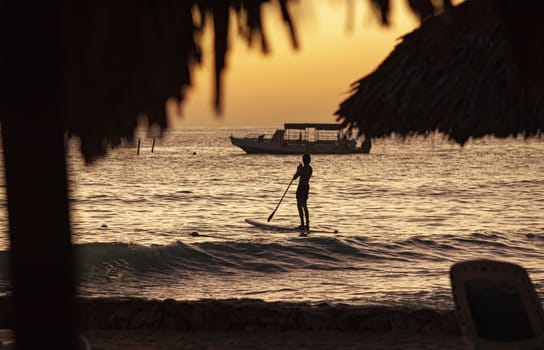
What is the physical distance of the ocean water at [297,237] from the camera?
15680 millimetres

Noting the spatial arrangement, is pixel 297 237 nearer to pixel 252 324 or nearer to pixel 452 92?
pixel 252 324

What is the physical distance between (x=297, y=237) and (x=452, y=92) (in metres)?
17.5

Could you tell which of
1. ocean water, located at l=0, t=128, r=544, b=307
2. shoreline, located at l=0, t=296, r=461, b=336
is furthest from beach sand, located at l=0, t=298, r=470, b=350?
ocean water, located at l=0, t=128, r=544, b=307

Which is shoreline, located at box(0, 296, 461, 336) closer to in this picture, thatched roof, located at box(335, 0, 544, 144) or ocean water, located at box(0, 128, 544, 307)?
ocean water, located at box(0, 128, 544, 307)

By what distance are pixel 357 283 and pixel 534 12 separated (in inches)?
527

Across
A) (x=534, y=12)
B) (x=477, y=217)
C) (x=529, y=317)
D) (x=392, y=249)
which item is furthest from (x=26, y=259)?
(x=477, y=217)

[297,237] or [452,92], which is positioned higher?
[452,92]

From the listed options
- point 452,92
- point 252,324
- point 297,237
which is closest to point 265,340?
point 252,324

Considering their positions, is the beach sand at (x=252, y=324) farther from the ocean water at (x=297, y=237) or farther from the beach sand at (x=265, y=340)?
the ocean water at (x=297, y=237)

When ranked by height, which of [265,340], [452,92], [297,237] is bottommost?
[297,237]

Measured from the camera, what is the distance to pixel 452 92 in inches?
240

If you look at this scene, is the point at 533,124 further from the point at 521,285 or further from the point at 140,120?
the point at 140,120

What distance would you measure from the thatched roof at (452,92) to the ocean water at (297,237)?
0.28 m

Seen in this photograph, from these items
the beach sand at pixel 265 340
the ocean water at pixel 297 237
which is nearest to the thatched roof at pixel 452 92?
the ocean water at pixel 297 237
